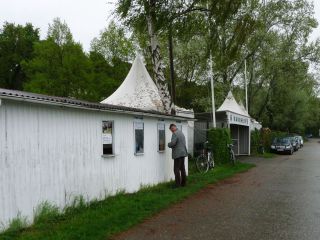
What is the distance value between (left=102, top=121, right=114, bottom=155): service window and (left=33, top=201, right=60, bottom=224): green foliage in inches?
A: 98.4

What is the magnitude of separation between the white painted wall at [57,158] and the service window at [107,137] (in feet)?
0.51

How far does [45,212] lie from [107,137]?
304 centimetres

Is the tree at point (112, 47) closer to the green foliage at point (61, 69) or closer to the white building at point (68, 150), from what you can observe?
the green foliage at point (61, 69)

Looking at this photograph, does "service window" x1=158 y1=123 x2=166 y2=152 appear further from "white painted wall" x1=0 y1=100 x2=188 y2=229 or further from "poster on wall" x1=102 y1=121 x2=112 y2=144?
"poster on wall" x1=102 y1=121 x2=112 y2=144

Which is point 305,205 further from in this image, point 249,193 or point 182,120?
point 182,120

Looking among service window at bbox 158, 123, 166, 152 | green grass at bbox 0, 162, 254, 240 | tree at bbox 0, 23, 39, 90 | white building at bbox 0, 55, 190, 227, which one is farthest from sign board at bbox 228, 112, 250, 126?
tree at bbox 0, 23, 39, 90

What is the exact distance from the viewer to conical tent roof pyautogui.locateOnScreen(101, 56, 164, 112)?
21.5m

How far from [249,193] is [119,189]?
3.78m

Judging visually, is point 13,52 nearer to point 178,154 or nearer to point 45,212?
point 178,154

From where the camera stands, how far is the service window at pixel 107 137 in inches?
411

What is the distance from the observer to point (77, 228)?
23.5ft

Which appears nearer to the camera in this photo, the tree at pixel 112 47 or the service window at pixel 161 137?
the service window at pixel 161 137

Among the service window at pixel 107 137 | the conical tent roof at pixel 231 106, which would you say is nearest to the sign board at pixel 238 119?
the conical tent roof at pixel 231 106

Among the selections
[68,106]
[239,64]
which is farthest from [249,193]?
[239,64]
